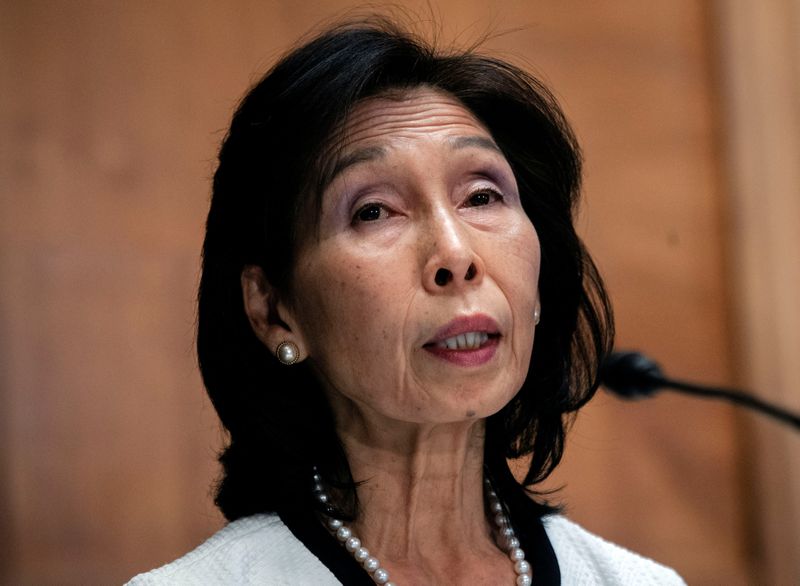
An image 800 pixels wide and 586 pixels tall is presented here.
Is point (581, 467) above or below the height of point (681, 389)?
below

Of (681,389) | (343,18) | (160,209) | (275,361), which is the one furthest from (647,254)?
(681,389)

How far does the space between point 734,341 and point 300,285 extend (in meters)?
2.45

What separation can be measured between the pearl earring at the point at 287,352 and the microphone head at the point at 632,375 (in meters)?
0.56

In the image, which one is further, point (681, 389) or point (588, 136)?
point (588, 136)

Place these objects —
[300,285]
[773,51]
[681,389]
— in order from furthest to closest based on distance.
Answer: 1. [773,51]
2. [300,285]
3. [681,389]

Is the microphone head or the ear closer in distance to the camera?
the microphone head

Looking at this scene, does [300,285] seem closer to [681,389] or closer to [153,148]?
[681,389]

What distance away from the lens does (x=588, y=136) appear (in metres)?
3.79

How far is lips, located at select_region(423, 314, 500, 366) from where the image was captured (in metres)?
1.65

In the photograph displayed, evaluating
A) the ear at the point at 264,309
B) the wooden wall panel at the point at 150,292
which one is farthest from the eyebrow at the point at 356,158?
the wooden wall panel at the point at 150,292

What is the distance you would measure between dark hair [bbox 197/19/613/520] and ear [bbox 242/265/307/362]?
0.02 metres

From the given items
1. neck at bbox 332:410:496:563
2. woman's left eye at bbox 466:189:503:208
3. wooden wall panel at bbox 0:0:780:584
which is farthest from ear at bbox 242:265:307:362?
wooden wall panel at bbox 0:0:780:584

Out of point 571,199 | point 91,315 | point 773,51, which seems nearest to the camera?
point 571,199

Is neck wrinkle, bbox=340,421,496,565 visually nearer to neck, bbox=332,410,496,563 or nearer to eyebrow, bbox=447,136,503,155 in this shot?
neck, bbox=332,410,496,563
